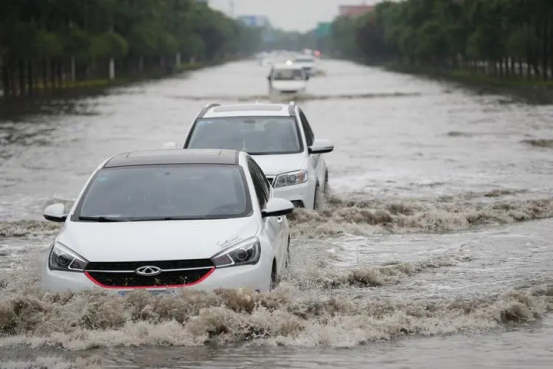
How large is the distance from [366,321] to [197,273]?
4.23 feet

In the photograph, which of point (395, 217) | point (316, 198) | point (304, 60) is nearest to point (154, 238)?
point (316, 198)

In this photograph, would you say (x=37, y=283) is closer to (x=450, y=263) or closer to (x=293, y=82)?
(x=450, y=263)

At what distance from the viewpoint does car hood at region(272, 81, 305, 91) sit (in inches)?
2517

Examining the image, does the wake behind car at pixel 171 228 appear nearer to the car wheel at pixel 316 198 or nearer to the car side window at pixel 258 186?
the car side window at pixel 258 186

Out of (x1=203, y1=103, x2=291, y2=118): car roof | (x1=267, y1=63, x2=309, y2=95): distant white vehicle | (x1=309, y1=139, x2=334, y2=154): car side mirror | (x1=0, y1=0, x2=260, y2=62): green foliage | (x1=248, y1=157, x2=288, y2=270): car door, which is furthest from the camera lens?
(x1=0, y1=0, x2=260, y2=62): green foliage

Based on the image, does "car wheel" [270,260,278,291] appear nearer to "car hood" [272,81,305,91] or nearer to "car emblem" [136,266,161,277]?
"car emblem" [136,266,161,277]

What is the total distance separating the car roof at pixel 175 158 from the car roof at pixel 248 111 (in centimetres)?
645

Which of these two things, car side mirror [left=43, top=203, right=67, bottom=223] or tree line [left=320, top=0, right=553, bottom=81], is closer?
car side mirror [left=43, top=203, right=67, bottom=223]

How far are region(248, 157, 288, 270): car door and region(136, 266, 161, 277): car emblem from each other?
1117mm

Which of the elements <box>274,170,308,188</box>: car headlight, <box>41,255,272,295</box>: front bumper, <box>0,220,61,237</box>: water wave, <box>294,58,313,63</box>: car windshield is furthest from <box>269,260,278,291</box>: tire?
<box>294,58,313,63</box>: car windshield

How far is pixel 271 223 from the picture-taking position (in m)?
11.0

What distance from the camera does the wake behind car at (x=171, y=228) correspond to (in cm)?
973

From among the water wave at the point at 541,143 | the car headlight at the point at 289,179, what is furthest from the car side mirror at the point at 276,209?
the water wave at the point at 541,143

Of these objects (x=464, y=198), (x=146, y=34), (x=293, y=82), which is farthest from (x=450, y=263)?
(x=146, y=34)
